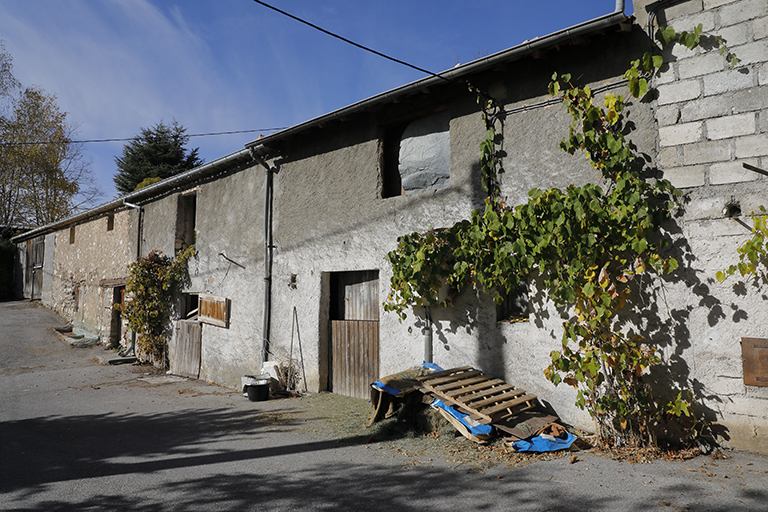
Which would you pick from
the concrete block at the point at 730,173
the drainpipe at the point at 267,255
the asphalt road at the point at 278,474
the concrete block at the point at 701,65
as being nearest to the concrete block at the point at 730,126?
the concrete block at the point at 730,173

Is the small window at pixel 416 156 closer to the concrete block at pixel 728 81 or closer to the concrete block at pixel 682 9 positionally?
the concrete block at pixel 682 9

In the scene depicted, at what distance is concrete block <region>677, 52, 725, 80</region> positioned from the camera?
13.8ft

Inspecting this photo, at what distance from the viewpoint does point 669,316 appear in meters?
4.29

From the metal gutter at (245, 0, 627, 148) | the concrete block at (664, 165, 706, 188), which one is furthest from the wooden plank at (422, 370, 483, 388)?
the metal gutter at (245, 0, 627, 148)

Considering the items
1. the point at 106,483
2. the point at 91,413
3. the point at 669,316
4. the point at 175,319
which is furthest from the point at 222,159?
the point at 669,316

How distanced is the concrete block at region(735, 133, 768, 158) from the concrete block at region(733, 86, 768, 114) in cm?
26

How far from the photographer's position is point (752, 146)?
4.01 m

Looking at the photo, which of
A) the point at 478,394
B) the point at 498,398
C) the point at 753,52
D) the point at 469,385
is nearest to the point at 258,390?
the point at 469,385

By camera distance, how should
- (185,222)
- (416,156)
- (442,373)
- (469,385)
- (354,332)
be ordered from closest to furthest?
(469,385) → (442,373) → (416,156) → (354,332) → (185,222)

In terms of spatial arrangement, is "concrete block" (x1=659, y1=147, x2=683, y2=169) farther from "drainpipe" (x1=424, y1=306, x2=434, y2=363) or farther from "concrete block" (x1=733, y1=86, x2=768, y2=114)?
"drainpipe" (x1=424, y1=306, x2=434, y2=363)

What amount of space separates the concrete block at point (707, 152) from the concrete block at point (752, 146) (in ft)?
0.24

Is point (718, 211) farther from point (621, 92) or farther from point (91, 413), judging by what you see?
point (91, 413)

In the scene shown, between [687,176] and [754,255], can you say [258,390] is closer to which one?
[687,176]

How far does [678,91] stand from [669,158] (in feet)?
2.16
